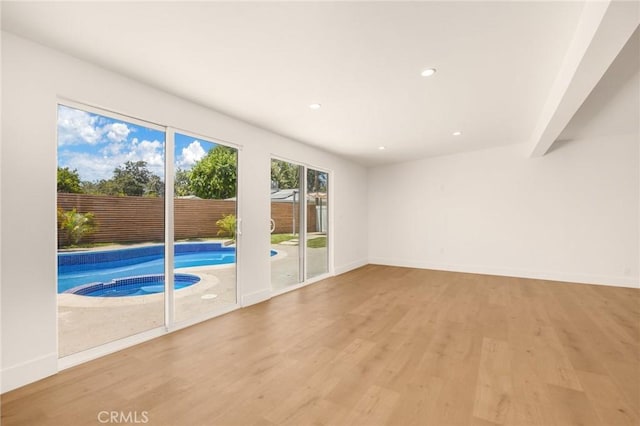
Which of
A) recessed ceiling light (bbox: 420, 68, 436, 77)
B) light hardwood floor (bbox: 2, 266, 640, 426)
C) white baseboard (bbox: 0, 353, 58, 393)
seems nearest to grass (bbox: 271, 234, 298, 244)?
light hardwood floor (bbox: 2, 266, 640, 426)

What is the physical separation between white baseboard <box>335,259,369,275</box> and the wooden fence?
120 inches

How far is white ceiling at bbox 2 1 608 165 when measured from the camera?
6.03 ft

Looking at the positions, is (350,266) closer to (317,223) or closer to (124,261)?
(317,223)

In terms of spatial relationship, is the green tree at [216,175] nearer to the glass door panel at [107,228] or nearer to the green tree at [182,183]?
the green tree at [182,183]

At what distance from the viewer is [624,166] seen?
191 inches

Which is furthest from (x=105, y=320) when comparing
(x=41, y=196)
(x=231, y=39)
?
(x=231, y=39)

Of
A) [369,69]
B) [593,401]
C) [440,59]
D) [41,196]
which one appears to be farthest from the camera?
[369,69]

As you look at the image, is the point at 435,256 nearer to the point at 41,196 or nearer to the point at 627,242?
the point at 627,242

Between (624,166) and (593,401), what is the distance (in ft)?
16.5

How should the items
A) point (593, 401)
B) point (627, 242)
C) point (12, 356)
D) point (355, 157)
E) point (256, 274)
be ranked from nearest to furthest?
point (593, 401)
point (12, 356)
point (256, 274)
point (627, 242)
point (355, 157)

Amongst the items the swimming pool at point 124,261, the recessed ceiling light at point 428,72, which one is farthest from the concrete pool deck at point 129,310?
the recessed ceiling light at point 428,72

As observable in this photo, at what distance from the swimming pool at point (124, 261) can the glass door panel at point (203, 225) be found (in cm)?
1

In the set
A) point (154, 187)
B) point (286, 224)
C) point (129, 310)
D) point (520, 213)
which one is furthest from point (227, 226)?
point (520, 213)

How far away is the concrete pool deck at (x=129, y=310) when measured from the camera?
2395 mm
